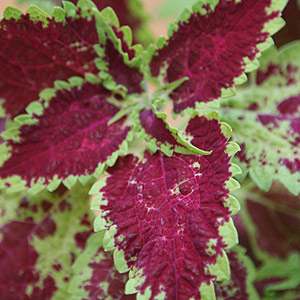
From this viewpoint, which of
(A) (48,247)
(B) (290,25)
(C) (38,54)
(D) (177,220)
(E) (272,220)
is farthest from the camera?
(E) (272,220)

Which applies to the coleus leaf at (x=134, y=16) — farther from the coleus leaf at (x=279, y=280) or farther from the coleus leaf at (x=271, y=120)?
the coleus leaf at (x=279, y=280)

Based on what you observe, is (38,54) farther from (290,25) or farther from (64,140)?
(290,25)

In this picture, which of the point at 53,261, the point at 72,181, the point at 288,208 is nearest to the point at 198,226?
the point at 72,181

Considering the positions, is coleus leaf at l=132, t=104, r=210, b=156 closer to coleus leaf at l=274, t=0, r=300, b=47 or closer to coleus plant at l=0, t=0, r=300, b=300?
coleus plant at l=0, t=0, r=300, b=300

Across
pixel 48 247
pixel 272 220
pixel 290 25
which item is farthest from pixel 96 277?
pixel 290 25

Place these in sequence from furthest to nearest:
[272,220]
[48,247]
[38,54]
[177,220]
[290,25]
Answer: [272,220], [290,25], [48,247], [38,54], [177,220]

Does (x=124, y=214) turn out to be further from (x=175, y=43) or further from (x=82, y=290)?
(x=175, y=43)

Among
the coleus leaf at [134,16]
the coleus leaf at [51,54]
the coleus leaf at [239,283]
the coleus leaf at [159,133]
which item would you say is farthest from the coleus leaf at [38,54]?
the coleus leaf at [239,283]
